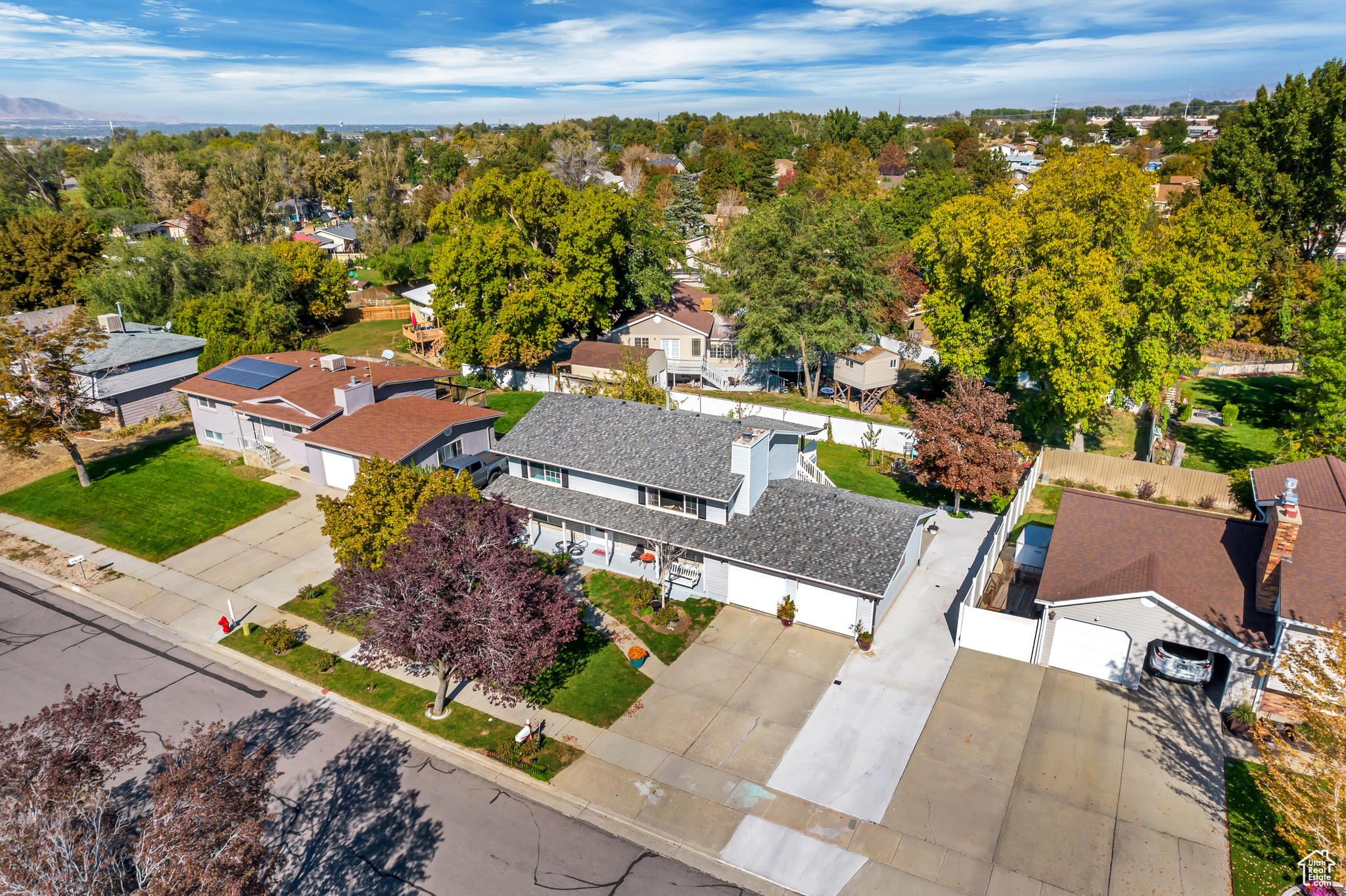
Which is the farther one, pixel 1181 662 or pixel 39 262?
pixel 39 262

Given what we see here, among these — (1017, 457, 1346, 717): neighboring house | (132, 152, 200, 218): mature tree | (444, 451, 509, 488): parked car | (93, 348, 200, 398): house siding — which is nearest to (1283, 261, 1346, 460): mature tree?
(1017, 457, 1346, 717): neighboring house

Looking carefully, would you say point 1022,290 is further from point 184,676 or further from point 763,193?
point 763,193

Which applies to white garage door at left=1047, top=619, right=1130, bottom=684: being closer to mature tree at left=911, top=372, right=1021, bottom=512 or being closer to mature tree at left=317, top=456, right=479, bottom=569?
mature tree at left=911, top=372, right=1021, bottom=512

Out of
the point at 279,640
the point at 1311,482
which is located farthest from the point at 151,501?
the point at 1311,482

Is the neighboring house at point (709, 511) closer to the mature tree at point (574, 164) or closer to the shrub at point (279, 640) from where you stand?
the shrub at point (279, 640)

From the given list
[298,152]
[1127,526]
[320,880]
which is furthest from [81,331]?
[298,152]

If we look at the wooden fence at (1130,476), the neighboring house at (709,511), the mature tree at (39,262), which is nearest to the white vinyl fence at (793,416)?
the wooden fence at (1130,476)

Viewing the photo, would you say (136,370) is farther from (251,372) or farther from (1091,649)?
(1091,649)
